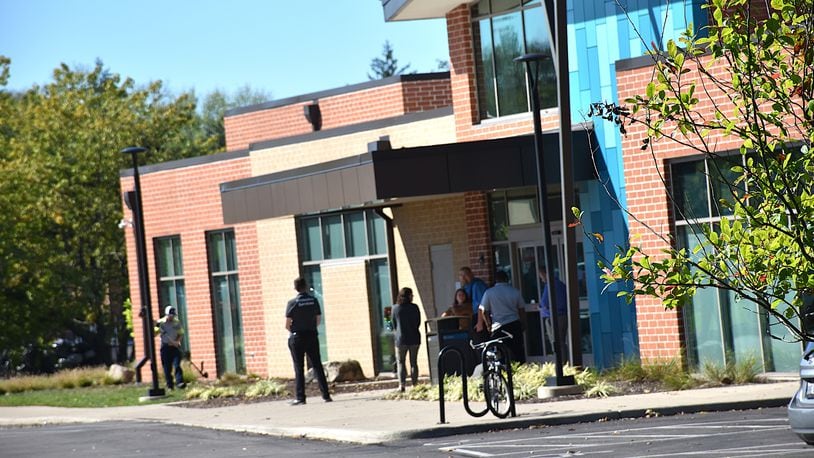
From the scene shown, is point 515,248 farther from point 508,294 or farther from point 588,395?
point 588,395

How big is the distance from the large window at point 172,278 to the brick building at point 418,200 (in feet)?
0.16

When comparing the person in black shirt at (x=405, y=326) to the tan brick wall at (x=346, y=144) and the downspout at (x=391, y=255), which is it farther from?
the downspout at (x=391, y=255)

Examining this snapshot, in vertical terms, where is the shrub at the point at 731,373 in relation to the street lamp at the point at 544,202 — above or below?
below

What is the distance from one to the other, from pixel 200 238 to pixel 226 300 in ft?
5.30

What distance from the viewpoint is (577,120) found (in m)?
22.9

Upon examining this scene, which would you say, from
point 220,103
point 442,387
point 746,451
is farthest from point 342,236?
point 220,103

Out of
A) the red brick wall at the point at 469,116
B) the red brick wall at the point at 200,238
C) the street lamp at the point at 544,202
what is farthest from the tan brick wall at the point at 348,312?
the street lamp at the point at 544,202

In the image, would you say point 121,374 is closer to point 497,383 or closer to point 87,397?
point 87,397

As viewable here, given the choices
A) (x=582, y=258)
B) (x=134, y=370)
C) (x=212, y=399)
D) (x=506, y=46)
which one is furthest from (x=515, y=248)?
(x=134, y=370)

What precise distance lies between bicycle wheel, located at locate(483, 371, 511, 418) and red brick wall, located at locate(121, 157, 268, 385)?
15175 mm

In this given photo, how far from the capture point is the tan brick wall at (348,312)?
2803 centimetres

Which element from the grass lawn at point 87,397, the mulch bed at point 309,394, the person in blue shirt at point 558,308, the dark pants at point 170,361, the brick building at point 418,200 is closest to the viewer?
the brick building at point 418,200

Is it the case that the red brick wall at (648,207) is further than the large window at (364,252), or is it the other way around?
the large window at (364,252)

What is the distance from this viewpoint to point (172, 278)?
34.7m
